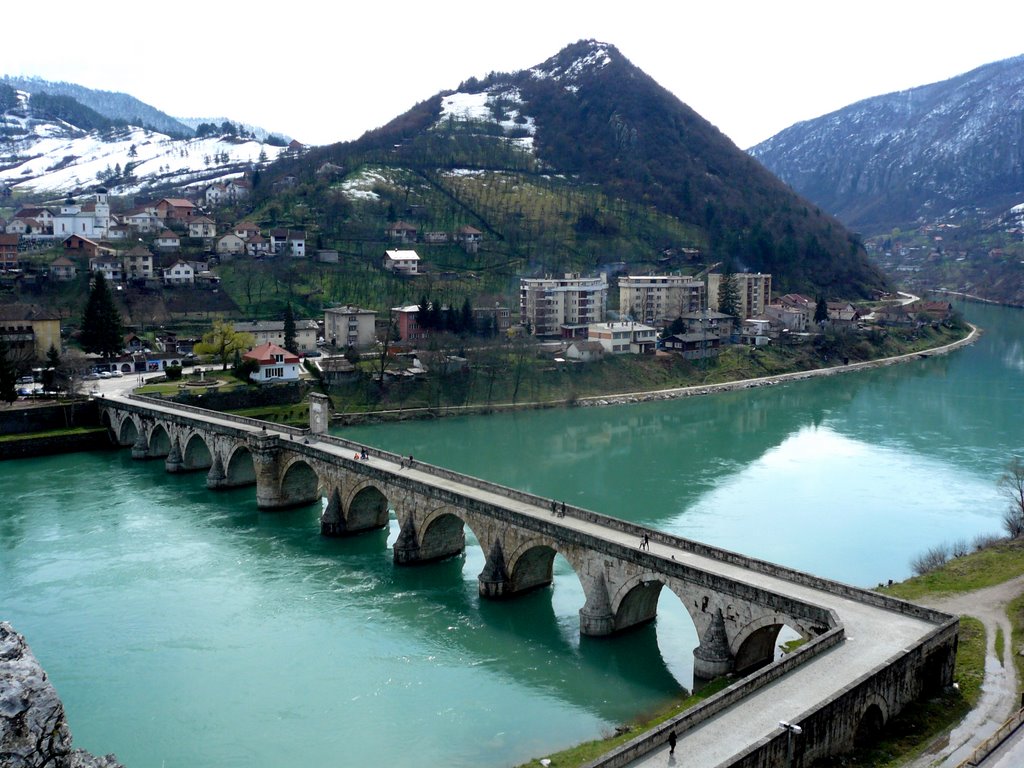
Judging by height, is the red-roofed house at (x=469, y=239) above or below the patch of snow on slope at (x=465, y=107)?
below

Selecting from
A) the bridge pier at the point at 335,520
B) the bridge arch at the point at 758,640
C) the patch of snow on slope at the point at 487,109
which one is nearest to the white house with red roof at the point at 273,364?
the bridge pier at the point at 335,520

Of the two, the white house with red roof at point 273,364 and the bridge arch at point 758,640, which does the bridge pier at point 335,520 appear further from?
the white house with red roof at point 273,364

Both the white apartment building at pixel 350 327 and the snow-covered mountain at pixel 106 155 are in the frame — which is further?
the snow-covered mountain at pixel 106 155

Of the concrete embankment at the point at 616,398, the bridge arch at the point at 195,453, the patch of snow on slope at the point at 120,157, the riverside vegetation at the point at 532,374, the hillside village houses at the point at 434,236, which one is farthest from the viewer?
the patch of snow on slope at the point at 120,157

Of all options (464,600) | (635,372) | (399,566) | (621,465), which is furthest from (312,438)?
(635,372)

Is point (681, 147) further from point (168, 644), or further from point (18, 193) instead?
point (168, 644)

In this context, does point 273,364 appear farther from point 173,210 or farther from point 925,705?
point 173,210

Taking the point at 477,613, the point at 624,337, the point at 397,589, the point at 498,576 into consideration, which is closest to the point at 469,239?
the point at 624,337
